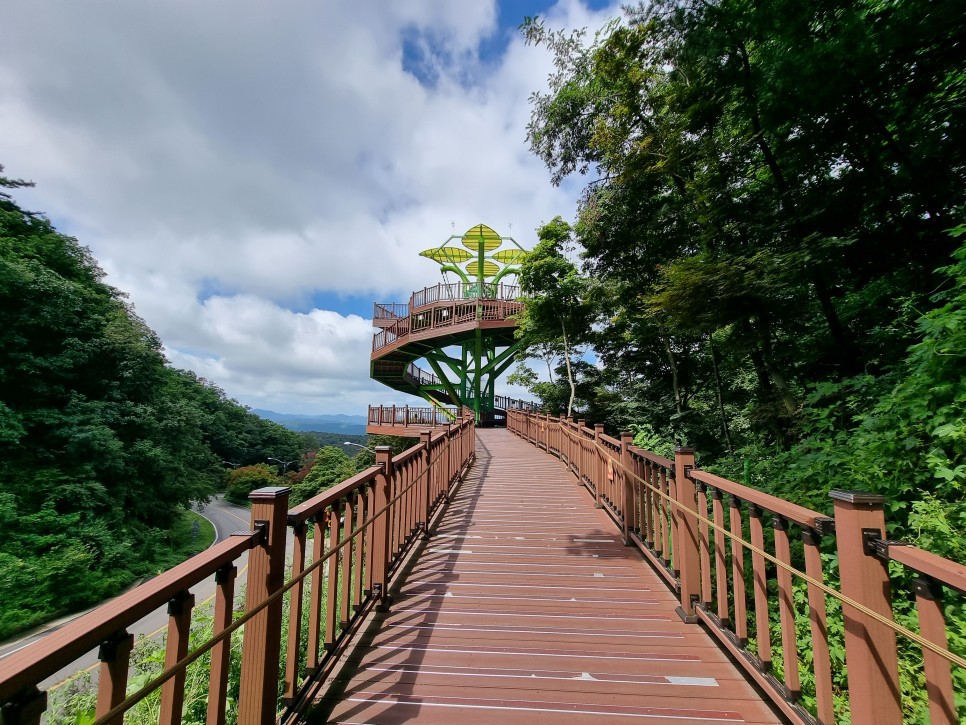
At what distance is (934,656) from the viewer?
1.22m

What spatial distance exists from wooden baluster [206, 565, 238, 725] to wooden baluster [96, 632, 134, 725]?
1.15 ft

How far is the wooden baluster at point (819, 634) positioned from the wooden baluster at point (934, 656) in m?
0.37

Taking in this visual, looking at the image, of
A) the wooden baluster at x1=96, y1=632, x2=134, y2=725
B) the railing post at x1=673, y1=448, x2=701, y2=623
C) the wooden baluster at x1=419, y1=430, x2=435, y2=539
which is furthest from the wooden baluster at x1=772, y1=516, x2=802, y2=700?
the wooden baluster at x1=419, y1=430, x2=435, y2=539

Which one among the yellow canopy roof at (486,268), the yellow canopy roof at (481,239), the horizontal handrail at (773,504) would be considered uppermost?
the yellow canopy roof at (481,239)

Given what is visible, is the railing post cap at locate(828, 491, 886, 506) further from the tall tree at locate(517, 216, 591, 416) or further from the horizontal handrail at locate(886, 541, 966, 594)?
the tall tree at locate(517, 216, 591, 416)

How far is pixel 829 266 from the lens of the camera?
236 inches

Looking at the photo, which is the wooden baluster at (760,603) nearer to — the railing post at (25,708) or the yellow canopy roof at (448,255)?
the railing post at (25,708)

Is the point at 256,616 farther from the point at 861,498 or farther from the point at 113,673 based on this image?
the point at 861,498

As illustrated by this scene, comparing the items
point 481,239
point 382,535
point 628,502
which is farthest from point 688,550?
point 481,239

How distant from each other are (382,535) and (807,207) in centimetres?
696

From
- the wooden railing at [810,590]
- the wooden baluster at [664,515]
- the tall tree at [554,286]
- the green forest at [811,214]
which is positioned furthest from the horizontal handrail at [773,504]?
the tall tree at [554,286]

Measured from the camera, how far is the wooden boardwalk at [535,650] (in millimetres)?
1917

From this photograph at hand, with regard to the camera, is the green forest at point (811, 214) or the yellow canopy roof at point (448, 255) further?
the yellow canopy roof at point (448, 255)

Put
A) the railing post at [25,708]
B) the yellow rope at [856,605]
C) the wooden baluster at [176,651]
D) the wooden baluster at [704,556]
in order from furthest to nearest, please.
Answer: the wooden baluster at [704,556] → the wooden baluster at [176,651] → the yellow rope at [856,605] → the railing post at [25,708]
